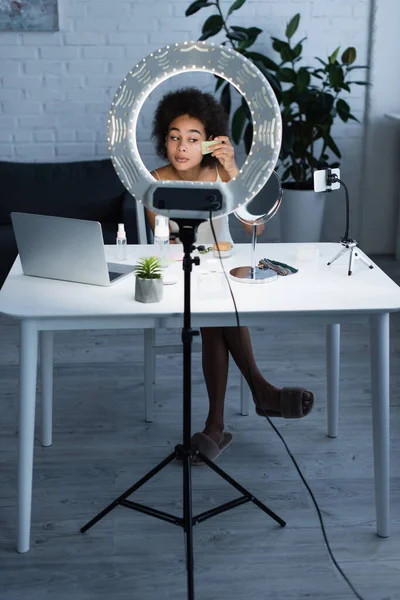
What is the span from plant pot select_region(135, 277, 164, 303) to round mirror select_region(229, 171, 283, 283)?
0.28 m

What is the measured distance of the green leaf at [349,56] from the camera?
431cm

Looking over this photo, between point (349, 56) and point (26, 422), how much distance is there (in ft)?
10.5

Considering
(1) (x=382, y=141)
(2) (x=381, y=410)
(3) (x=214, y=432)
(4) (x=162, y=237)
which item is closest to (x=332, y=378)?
(3) (x=214, y=432)

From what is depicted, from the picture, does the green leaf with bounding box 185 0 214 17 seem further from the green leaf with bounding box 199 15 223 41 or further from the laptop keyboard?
the laptop keyboard

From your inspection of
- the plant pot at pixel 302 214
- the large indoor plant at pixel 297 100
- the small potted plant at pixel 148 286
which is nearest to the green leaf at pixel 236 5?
the large indoor plant at pixel 297 100

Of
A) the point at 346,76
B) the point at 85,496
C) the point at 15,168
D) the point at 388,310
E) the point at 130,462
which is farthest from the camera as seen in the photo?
the point at 346,76

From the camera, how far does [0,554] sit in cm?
197

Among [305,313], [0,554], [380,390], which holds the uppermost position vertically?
[305,313]

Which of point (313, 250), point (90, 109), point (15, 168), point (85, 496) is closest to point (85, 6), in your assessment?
point (90, 109)

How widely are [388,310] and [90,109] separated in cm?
304

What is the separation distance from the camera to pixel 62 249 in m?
2.03

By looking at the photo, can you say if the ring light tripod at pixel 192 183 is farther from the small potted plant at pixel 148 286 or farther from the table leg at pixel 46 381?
the table leg at pixel 46 381

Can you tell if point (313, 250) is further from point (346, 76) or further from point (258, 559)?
point (346, 76)

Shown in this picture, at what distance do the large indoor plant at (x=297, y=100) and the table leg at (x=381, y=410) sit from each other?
2.32m
